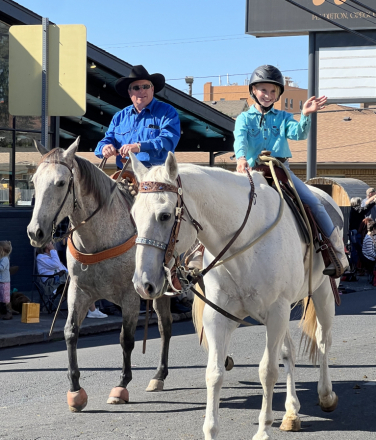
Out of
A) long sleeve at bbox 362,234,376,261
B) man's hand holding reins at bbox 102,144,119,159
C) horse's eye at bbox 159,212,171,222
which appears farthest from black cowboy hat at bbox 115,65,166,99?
long sleeve at bbox 362,234,376,261

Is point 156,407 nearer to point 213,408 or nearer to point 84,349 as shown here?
point 213,408

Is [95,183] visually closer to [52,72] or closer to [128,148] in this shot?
[128,148]

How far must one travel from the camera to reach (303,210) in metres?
5.36

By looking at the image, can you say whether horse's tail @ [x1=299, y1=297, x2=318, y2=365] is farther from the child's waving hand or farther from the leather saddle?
the child's waving hand

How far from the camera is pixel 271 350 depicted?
15.4 ft

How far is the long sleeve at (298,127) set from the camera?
219 inches

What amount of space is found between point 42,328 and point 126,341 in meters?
4.58

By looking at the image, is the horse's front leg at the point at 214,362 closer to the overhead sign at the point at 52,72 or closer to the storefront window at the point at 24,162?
the overhead sign at the point at 52,72

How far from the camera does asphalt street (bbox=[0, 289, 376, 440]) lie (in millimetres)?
5250

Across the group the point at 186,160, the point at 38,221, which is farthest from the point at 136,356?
the point at 186,160

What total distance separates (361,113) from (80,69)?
118 feet

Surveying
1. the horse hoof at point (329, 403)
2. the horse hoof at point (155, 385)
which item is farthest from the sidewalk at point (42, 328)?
the horse hoof at point (329, 403)

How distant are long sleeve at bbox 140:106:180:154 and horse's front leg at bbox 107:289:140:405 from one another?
4.76 ft

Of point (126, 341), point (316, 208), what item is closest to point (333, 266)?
point (316, 208)
